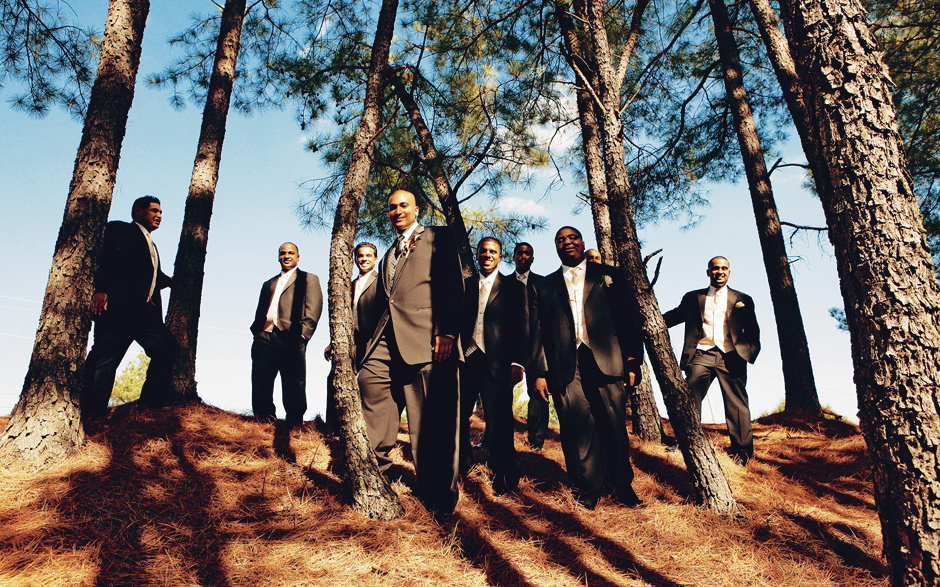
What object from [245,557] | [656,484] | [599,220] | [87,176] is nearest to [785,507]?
[656,484]

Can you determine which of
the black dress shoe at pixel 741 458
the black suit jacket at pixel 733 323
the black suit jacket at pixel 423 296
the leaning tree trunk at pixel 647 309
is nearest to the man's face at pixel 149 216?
the black suit jacket at pixel 423 296

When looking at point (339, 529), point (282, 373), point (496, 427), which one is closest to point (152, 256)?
point (282, 373)

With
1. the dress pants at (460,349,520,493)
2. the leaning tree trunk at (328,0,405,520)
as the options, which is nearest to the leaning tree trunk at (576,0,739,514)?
the dress pants at (460,349,520,493)

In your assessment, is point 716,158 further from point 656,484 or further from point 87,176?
point 87,176

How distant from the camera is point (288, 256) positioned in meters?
5.29

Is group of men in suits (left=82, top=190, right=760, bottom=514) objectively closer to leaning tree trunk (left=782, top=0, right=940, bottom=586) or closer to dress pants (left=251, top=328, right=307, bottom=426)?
dress pants (left=251, top=328, right=307, bottom=426)

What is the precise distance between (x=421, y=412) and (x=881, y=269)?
2.26 metres

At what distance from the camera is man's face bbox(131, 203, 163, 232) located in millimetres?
4355

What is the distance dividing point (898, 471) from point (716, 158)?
785 cm

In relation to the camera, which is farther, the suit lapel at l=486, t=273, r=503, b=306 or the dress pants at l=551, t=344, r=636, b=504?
the suit lapel at l=486, t=273, r=503, b=306

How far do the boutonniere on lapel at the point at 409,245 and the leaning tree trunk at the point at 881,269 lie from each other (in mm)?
2119

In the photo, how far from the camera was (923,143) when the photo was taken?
7.76 metres

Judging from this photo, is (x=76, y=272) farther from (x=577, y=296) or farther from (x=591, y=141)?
(x=591, y=141)

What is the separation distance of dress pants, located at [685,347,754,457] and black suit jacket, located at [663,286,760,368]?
0.10 m
